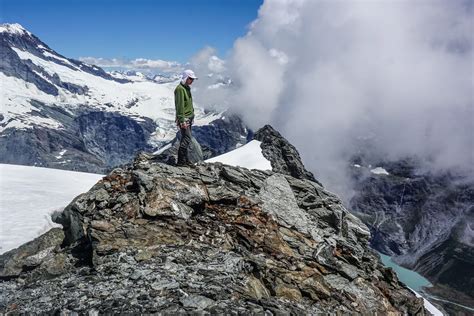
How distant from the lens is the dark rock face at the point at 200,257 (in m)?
17.9

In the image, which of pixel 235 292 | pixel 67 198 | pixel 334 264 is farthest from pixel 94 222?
pixel 67 198

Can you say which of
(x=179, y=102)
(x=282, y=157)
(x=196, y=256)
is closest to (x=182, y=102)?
(x=179, y=102)

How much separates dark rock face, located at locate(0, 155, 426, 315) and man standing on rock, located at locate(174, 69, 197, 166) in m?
1.64

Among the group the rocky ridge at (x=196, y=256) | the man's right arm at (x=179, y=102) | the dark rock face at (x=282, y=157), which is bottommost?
the rocky ridge at (x=196, y=256)

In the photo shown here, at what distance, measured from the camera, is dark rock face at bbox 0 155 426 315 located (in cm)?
1786

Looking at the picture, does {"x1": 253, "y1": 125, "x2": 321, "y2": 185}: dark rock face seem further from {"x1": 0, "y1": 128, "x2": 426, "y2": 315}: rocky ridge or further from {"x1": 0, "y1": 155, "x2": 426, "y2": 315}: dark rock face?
{"x1": 0, "y1": 128, "x2": 426, "y2": 315}: rocky ridge

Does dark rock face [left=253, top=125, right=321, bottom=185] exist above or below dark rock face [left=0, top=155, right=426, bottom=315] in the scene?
above

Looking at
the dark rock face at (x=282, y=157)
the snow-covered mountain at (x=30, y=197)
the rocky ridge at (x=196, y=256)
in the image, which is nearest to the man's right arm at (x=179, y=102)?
the rocky ridge at (x=196, y=256)

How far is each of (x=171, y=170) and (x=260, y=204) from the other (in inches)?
237

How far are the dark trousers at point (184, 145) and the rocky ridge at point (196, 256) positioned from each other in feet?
3.71

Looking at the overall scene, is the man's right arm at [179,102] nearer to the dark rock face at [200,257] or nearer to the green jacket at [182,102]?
the green jacket at [182,102]

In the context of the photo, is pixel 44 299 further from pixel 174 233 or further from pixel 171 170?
pixel 171 170

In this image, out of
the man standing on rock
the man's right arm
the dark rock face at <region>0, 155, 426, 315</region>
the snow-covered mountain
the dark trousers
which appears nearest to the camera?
the dark rock face at <region>0, 155, 426, 315</region>

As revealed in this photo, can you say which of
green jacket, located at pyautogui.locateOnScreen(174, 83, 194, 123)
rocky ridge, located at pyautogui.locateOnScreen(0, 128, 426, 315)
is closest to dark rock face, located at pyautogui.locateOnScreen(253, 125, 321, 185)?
green jacket, located at pyautogui.locateOnScreen(174, 83, 194, 123)
